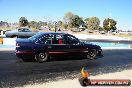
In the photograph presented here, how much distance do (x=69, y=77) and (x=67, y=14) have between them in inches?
4405

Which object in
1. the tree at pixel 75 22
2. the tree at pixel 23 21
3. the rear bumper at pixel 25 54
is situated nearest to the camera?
the rear bumper at pixel 25 54

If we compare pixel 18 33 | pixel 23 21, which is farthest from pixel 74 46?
pixel 23 21

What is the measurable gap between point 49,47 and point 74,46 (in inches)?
62.9

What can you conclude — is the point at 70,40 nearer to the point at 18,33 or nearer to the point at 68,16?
the point at 18,33

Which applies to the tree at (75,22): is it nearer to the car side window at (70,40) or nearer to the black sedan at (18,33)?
the black sedan at (18,33)

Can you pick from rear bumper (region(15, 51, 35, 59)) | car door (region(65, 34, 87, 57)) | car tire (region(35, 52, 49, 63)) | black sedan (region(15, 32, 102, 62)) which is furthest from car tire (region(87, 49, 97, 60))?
rear bumper (region(15, 51, 35, 59))

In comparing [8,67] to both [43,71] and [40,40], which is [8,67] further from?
[40,40]

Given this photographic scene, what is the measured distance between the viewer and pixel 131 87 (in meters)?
8.35

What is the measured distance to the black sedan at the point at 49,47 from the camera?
499 inches

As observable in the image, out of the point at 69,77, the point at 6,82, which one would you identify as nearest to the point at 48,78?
the point at 69,77

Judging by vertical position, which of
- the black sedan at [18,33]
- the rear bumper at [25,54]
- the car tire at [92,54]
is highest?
the black sedan at [18,33]

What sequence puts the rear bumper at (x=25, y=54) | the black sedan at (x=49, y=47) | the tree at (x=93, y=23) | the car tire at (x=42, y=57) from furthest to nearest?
the tree at (x=93, y=23)
the car tire at (x=42, y=57)
the black sedan at (x=49, y=47)
the rear bumper at (x=25, y=54)

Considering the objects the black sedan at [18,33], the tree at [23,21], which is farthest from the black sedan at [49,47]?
the tree at [23,21]

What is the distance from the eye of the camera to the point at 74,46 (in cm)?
1424
